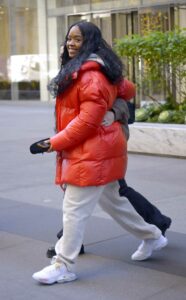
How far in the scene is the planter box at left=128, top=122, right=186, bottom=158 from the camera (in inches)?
427

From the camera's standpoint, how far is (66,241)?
4875 millimetres

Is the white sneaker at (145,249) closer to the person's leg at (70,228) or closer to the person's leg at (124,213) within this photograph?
the person's leg at (124,213)

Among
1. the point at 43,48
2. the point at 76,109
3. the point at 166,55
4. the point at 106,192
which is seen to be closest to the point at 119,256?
the point at 106,192

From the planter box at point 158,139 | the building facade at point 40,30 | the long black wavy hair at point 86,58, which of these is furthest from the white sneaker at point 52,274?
the building facade at point 40,30

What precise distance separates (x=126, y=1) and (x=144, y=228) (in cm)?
1828

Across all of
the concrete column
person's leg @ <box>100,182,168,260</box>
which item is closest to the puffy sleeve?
person's leg @ <box>100,182,168,260</box>

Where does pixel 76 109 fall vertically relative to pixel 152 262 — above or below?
above

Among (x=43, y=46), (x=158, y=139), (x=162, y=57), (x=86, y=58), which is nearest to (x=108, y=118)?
(x=86, y=58)

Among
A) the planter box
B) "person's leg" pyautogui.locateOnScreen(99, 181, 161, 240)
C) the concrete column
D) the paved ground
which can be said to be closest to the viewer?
the paved ground

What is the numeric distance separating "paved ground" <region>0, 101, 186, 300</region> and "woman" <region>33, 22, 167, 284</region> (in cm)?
27

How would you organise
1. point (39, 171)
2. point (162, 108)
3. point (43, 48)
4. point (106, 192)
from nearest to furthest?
1. point (106, 192)
2. point (39, 171)
3. point (162, 108)
4. point (43, 48)

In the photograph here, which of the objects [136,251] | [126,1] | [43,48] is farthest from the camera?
[43,48]

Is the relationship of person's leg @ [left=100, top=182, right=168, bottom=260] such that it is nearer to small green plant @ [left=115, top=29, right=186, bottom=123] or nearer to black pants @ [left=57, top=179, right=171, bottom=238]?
black pants @ [left=57, top=179, right=171, bottom=238]

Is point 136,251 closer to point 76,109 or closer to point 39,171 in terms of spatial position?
point 76,109
